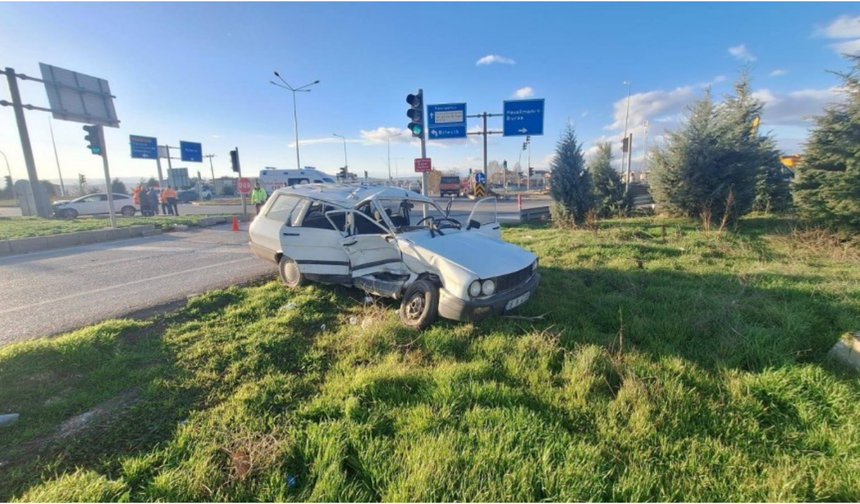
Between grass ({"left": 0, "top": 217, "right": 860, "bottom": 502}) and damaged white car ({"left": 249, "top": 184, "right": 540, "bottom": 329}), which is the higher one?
damaged white car ({"left": 249, "top": 184, "right": 540, "bottom": 329})

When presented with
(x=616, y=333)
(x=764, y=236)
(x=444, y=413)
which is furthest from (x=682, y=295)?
(x=764, y=236)

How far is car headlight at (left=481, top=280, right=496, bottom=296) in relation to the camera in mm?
3719

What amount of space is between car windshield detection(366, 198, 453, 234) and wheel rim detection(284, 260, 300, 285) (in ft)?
4.66

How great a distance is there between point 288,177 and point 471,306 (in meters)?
24.3

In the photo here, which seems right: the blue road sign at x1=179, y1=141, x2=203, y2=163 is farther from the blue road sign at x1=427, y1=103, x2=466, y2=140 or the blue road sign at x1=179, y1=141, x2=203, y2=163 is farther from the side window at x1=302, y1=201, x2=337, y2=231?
the side window at x1=302, y1=201, x2=337, y2=231

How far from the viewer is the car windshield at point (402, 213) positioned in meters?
4.97

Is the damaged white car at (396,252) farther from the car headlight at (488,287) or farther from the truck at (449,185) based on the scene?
the truck at (449,185)

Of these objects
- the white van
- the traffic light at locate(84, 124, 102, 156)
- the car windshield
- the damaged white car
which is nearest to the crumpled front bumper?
the damaged white car

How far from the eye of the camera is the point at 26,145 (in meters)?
16.6

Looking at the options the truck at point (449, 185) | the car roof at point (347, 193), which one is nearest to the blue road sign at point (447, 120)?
the car roof at point (347, 193)

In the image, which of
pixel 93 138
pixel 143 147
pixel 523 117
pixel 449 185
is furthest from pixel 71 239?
pixel 449 185

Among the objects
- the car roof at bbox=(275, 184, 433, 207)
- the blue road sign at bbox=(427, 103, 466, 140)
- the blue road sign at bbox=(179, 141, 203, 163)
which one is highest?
the blue road sign at bbox=(179, 141, 203, 163)

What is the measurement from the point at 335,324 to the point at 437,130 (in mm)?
16178

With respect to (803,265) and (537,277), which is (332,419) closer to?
(537,277)
